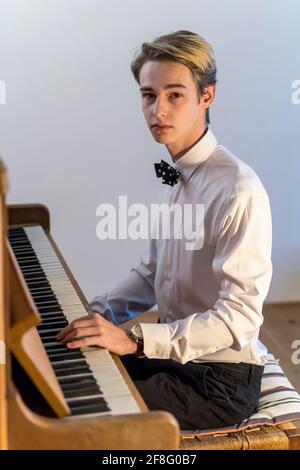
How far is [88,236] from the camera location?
3447 millimetres

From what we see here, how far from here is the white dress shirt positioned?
1.64 meters

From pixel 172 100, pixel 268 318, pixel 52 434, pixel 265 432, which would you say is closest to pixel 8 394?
pixel 52 434

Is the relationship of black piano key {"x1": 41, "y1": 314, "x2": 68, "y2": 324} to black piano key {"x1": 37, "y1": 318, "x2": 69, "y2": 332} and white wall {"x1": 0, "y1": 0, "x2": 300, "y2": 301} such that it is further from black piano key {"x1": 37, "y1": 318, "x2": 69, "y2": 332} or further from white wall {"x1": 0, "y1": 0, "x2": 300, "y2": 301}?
white wall {"x1": 0, "y1": 0, "x2": 300, "y2": 301}

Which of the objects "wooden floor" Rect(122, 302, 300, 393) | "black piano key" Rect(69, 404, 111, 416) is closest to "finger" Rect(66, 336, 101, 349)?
"black piano key" Rect(69, 404, 111, 416)

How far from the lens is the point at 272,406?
181 centimetres

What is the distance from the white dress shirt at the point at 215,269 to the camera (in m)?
1.64

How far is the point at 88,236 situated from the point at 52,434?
2.32 metres

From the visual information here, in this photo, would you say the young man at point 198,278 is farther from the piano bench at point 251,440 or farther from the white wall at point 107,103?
the white wall at point 107,103

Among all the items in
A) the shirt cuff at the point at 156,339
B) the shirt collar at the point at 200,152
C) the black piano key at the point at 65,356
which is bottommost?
the shirt cuff at the point at 156,339

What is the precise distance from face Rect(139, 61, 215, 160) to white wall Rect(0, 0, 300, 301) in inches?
54.7

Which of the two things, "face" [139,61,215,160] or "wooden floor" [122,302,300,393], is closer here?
"face" [139,61,215,160]

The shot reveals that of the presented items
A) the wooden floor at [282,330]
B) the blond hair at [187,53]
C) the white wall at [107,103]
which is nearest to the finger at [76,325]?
the blond hair at [187,53]

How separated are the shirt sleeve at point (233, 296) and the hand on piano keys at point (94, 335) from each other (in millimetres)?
81

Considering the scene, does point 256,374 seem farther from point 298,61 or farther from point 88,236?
point 298,61
